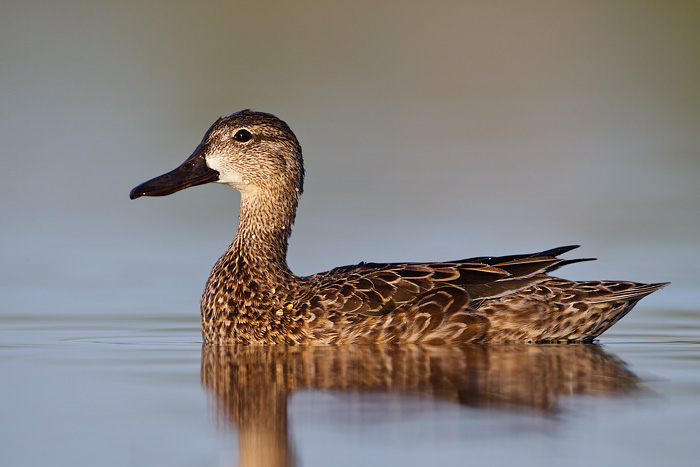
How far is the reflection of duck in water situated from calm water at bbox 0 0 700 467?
0.03 m

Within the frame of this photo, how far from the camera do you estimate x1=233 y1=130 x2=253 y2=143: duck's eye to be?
909 cm

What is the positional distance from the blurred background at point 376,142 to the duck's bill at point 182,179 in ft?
3.47

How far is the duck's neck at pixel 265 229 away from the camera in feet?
29.2

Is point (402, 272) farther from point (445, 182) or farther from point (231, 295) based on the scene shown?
point (445, 182)

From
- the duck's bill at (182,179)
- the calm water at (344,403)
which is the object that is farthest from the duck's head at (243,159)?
the calm water at (344,403)

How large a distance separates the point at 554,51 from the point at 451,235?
14050 millimetres

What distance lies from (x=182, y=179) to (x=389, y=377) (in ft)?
10.0

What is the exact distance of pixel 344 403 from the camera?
19.3 feet

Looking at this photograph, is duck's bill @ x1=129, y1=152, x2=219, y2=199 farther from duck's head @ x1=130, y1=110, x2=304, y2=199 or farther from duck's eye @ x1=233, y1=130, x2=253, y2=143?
duck's eye @ x1=233, y1=130, x2=253, y2=143

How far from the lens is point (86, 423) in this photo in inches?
219

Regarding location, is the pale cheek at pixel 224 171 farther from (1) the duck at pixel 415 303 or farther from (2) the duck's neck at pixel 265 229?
(1) the duck at pixel 415 303

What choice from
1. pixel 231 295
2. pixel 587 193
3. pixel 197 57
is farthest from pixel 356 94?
pixel 231 295

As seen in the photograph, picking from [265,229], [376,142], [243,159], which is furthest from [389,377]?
[376,142]

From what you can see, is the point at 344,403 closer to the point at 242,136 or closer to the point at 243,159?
the point at 243,159
